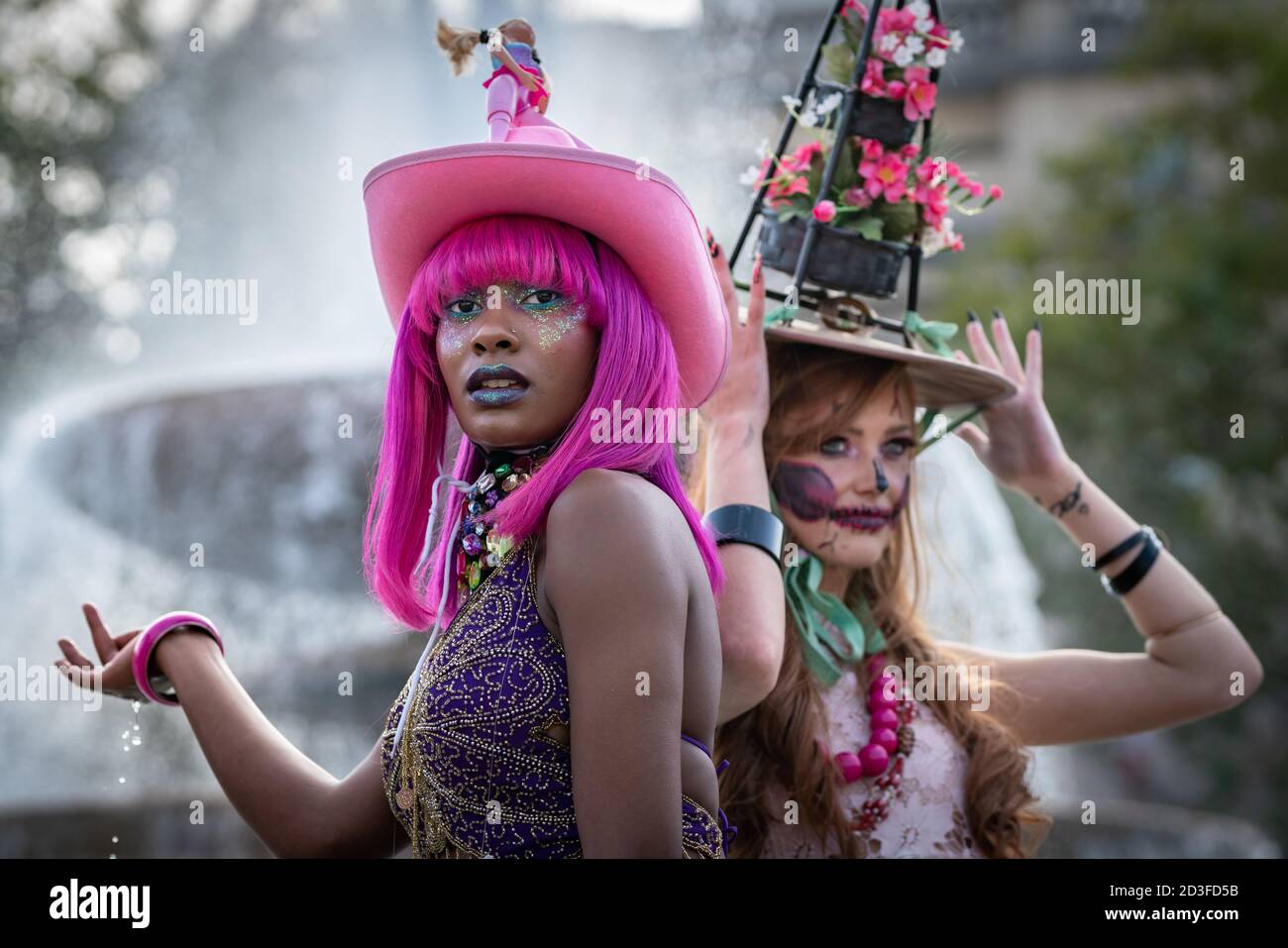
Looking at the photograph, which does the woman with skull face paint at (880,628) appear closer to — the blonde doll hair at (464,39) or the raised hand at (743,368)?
the raised hand at (743,368)

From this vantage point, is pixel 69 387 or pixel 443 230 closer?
pixel 443 230

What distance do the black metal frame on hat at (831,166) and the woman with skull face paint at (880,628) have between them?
0.07 metres

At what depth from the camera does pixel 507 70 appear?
2236 millimetres

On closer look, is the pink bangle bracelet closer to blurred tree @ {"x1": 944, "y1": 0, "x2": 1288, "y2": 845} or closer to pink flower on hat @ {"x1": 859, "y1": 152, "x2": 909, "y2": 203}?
pink flower on hat @ {"x1": 859, "y1": 152, "x2": 909, "y2": 203}

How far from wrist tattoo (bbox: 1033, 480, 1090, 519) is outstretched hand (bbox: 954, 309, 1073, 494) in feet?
0.15

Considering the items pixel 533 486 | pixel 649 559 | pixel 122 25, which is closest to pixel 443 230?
pixel 533 486

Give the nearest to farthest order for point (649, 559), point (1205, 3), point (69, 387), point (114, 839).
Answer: point (649, 559), point (114, 839), point (69, 387), point (1205, 3)

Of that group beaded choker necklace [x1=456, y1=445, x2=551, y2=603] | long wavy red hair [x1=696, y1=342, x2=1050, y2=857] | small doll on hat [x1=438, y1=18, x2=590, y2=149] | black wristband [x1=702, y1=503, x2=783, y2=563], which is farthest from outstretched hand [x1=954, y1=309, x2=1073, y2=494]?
beaded choker necklace [x1=456, y1=445, x2=551, y2=603]

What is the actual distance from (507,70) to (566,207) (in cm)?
31

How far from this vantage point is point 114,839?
592 cm
